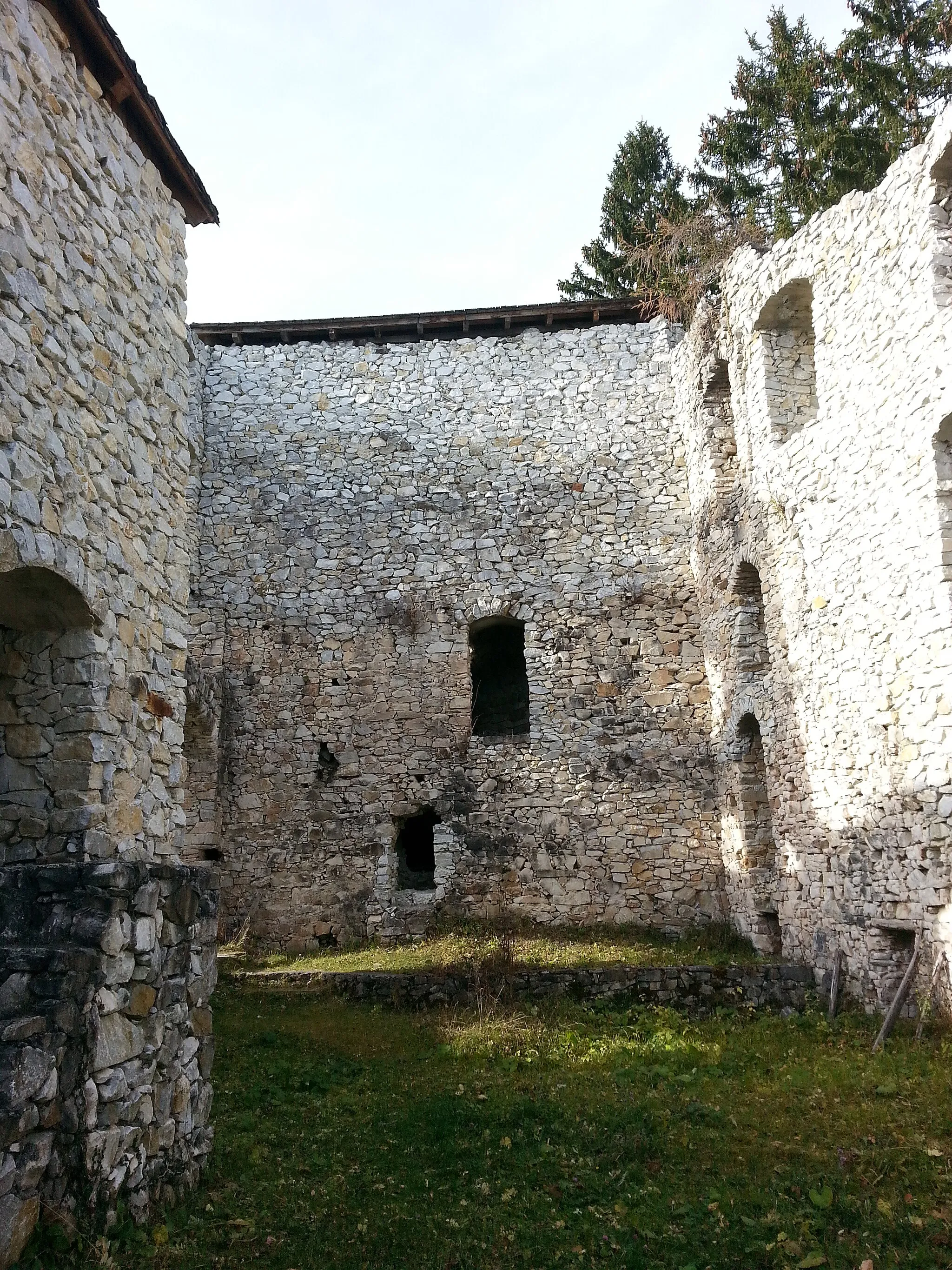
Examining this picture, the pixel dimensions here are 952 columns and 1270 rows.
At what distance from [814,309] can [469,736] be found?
7095 millimetres

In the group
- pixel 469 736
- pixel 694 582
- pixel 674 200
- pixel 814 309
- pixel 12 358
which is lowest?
pixel 469 736

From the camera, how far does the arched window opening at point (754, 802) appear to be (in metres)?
11.1

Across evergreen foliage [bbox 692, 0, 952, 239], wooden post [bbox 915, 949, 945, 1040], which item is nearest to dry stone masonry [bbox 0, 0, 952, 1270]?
wooden post [bbox 915, 949, 945, 1040]

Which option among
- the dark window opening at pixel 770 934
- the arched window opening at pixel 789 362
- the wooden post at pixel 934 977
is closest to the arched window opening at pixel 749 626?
the arched window opening at pixel 789 362

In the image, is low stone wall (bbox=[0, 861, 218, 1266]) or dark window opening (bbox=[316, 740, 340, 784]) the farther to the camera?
dark window opening (bbox=[316, 740, 340, 784])

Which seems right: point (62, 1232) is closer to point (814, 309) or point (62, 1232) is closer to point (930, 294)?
point (930, 294)

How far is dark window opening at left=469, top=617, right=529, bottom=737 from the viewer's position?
46.8 feet

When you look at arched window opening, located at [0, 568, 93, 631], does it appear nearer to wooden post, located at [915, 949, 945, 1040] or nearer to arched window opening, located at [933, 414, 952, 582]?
arched window opening, located at [933, 414, 952, 582]

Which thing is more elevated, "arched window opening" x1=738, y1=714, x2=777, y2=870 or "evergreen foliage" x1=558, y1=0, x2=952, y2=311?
"evergreen foliage" x1=558, y1=0, x2=952, y2=311

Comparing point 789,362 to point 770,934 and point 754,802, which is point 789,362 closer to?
point 754,802

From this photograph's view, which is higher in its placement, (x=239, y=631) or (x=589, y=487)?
(x=589, y=487)

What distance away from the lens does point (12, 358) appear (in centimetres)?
453

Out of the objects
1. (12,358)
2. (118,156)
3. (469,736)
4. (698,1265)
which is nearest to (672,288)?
(469,736)

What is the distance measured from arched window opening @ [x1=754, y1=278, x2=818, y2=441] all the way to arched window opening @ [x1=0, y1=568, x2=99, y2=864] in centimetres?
862
